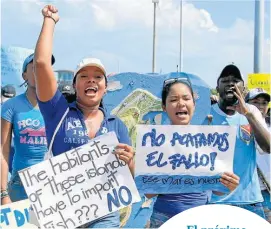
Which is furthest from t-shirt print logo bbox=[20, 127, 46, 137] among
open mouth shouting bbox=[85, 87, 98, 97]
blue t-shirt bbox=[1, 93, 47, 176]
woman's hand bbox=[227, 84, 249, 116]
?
woman's hand bbox=[227, 84, 249, 116]

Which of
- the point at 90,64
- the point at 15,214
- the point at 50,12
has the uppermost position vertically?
the point at 50,12

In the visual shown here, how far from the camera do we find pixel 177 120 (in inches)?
120

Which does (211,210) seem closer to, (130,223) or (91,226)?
(91,226)

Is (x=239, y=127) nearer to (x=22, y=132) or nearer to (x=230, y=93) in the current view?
(x=230, y=93)

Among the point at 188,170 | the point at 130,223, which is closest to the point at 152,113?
the point at 188,170

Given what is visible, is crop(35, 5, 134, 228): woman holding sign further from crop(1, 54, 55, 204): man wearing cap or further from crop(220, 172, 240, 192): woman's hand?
crop(220, 172, 240, 192): woman's hand

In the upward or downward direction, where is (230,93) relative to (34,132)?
upward

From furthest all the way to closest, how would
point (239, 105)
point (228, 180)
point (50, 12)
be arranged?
1. point (239, 105)
2. point (228, 180)
3. point (50, 12)

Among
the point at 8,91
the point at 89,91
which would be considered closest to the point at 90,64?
the point at 89,91

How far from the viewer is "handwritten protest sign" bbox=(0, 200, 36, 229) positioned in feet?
9.97

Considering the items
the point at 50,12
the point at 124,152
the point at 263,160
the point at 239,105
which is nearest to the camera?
the point at 50,12

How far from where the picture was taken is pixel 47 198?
2.84 metres

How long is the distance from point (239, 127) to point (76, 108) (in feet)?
3.68

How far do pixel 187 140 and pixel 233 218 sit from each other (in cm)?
78
